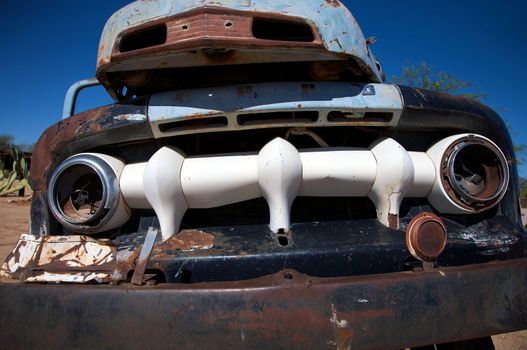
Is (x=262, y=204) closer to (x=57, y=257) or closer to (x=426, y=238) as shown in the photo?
(x=426, y=238)

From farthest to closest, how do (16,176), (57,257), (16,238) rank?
(16,176) < (16,238) < (57,257)

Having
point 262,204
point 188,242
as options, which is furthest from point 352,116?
point 188,242

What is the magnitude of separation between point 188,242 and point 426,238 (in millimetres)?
853

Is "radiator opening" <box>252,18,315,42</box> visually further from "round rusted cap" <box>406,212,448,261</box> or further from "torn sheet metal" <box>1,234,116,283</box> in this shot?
"torn sheet metal" <box>1,234,116,283</box>

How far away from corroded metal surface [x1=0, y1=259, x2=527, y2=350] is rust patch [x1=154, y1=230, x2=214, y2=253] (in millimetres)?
255

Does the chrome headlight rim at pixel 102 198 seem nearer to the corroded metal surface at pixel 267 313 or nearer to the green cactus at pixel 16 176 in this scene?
the corroded metal surface at pixel 267 313

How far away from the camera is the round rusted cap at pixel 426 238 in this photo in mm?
1229

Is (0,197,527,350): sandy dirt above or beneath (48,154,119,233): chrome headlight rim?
beneath

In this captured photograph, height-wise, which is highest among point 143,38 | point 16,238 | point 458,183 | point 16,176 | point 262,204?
point 143,38

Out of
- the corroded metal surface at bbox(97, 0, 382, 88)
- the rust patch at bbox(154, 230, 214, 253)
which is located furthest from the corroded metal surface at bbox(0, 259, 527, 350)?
the corroded metal surface at bbox(97, 0, 382, 88)

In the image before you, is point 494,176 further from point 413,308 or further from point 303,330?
point 303,330

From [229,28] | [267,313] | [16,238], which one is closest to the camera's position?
[267,313]

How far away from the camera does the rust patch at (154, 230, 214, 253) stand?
54.1 inches

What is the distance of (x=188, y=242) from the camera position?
1.41 m
